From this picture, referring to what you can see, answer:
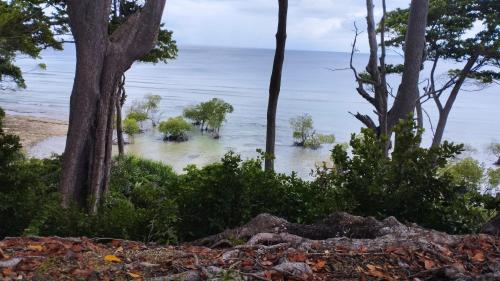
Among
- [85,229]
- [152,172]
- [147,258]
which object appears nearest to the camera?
[147,258]

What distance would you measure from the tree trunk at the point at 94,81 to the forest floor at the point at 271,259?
2.60 meters

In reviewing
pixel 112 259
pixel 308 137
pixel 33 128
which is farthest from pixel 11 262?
pixel 33 128

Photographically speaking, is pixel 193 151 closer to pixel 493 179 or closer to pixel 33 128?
pixel 33 128

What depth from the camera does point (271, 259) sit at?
8.34 ft

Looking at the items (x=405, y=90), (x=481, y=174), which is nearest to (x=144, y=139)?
(x=481, y=174)

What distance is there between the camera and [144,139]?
29.7 metres

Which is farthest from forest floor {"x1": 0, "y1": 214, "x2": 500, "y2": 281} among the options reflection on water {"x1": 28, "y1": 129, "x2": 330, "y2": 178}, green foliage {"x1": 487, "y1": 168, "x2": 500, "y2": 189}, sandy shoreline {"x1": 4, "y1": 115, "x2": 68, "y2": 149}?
sandy shoreline {"x1": 4, "y1": 115, "x2": 68, "y2": 149}

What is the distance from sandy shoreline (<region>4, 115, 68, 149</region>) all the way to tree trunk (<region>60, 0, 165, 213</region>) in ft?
64.7

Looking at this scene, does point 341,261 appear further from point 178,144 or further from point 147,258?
point 178,144

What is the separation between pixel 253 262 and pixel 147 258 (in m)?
0.56

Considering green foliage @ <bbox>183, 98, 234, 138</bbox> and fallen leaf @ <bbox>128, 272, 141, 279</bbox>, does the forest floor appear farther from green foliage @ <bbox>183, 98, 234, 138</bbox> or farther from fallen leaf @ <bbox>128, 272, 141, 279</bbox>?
green foliage @ <bbox>183, 98, 234, 138</bbox>

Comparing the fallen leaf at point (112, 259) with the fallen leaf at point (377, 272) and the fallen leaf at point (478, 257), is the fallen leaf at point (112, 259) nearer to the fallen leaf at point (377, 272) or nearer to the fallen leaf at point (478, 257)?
the fallen leaf at point (377, 272)

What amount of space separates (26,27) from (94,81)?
7.66m

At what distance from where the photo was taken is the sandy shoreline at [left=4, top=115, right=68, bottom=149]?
84.1 ft
